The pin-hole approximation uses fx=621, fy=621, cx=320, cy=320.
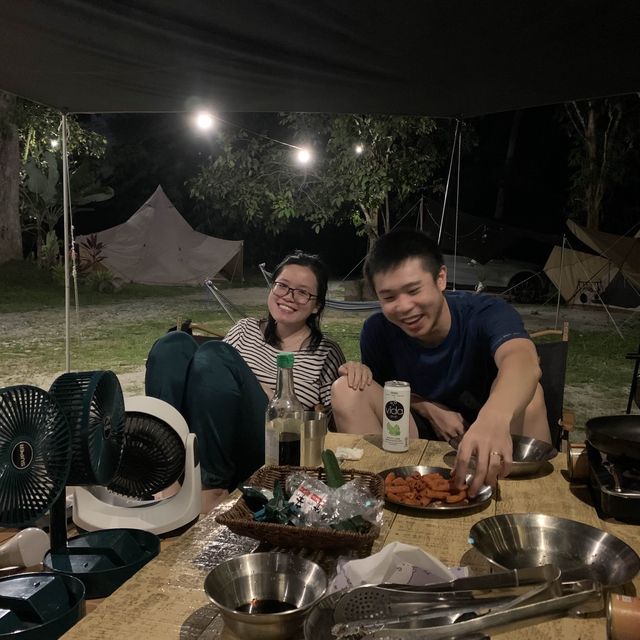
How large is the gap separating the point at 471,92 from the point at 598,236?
15.5 ft

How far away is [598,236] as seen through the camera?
7.45 metres

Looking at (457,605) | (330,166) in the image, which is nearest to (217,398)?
(457,605)

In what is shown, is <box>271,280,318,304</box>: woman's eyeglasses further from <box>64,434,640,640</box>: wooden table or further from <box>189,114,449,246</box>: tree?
<box>189,114,449,246</box>: tree

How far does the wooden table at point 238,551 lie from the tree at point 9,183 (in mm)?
10779

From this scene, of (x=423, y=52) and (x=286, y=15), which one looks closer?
(x=286, y=15)

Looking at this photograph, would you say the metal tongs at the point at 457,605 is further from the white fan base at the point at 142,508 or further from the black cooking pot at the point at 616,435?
the white fan base at the point at 142,508

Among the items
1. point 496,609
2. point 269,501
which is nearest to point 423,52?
point 269,501

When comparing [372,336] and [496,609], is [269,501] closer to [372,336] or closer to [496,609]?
[496,609]

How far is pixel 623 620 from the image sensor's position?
80 centimetres

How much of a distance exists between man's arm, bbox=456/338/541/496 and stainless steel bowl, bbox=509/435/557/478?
0.13 metres

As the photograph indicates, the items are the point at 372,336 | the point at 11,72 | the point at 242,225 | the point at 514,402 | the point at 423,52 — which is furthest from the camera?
the point at 242,225

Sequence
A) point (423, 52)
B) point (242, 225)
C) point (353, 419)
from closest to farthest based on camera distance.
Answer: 1. point (353, 419)
2. point (423, 52)
3. point (242, 225)

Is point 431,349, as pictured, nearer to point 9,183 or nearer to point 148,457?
point 148,457

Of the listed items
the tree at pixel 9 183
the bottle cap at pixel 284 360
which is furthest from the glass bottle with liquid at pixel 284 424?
the tree at pixel 9 183
